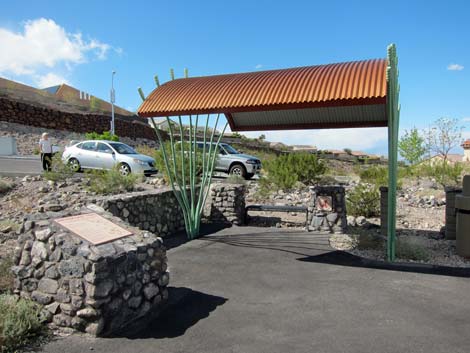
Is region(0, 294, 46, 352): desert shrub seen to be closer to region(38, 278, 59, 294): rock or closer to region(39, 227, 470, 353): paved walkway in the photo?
region(38, 278, 59, 294): rock

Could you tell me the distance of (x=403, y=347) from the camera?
3721 millimetres

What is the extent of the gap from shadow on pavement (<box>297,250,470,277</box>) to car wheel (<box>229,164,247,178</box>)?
1135 centimetres

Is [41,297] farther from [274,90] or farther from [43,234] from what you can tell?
[274,90]

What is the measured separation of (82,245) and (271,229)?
6.48 meters

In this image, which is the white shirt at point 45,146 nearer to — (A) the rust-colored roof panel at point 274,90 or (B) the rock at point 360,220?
(A) the rust-colored roof panel at point 274,90

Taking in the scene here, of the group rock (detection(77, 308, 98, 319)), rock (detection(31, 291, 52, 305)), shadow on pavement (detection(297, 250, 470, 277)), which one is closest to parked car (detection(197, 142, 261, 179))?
shadow on pavement (detection(297, 250, 470, 277))

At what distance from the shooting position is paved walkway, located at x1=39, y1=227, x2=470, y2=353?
3.81 meters

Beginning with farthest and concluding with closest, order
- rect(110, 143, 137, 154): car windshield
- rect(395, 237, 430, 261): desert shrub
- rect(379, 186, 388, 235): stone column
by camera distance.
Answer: rect(110, 143, 137, 154): car windshield, rect(379, 186, 388, 235): stone column, rect(395, 237, 430, 261): desert shrub

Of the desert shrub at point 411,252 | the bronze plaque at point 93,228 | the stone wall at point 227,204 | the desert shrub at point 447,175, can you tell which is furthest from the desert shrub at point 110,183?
the desert shrub at point 447,175

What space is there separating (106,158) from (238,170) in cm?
650

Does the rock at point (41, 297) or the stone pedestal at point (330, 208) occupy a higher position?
the stone pedestal at point (330, 208)

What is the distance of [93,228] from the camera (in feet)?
15.1

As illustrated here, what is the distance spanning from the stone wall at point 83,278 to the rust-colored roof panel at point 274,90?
11.9 ft

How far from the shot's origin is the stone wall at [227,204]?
10492 millimetres
